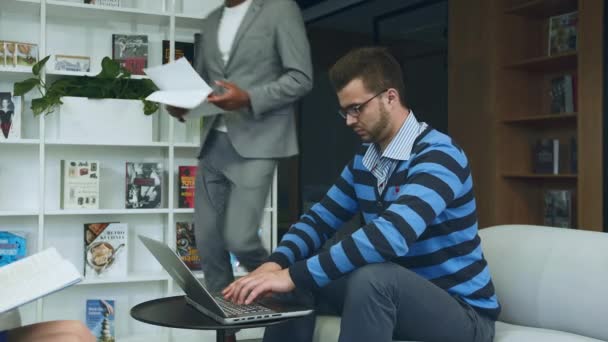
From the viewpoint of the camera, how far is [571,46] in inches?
177

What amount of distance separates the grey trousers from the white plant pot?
24.7 inches

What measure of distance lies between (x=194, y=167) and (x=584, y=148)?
2.38m

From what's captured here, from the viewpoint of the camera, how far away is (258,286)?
1538 mm

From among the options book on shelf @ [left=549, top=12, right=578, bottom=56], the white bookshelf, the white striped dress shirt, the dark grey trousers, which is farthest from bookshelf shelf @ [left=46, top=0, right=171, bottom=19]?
book on shelf @ [left=549, top=12, right=578, bottom=56]

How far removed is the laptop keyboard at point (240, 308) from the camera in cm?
146

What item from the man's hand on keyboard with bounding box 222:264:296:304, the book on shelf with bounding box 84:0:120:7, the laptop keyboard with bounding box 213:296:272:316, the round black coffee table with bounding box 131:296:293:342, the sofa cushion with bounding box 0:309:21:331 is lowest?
the sofa cushion with bounding box 0:309:21:331

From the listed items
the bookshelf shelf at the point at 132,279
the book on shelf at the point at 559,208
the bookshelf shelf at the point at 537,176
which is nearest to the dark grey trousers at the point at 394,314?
the bookshelf shelf at the point at 132,279

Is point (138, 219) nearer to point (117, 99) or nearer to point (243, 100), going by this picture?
point (117, 99)

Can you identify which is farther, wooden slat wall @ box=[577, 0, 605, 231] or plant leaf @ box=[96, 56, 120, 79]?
wooden slat wall @ box=[577, 0, 605, 231]

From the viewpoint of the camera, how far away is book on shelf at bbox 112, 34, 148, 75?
3.20 metres

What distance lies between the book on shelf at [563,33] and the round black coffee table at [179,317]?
3.55 m

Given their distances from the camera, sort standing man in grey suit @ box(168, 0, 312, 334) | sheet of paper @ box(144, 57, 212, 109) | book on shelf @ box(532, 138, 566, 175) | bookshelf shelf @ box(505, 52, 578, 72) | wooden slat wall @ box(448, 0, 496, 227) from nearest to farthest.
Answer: sheet of paper @ box(144, 57, 212, 109), standing man in grey suit @ box(168, 0, 312, 334), bookshelf shelf @ box(505, 52, 578, 72), book on shelf @ box(532, 138, 566, 175), wooden slat wall @ box(448, 0, 496, 227)

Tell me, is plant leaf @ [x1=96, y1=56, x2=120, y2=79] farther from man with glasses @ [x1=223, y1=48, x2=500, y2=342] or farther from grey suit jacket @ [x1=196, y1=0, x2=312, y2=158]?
man with glasses @ [x1=223, y1=48, x2=500, y2=342]

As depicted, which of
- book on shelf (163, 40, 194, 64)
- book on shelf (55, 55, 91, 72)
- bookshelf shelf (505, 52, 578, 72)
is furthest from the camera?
bookshelf shelf (505, 52, 578, 72)
